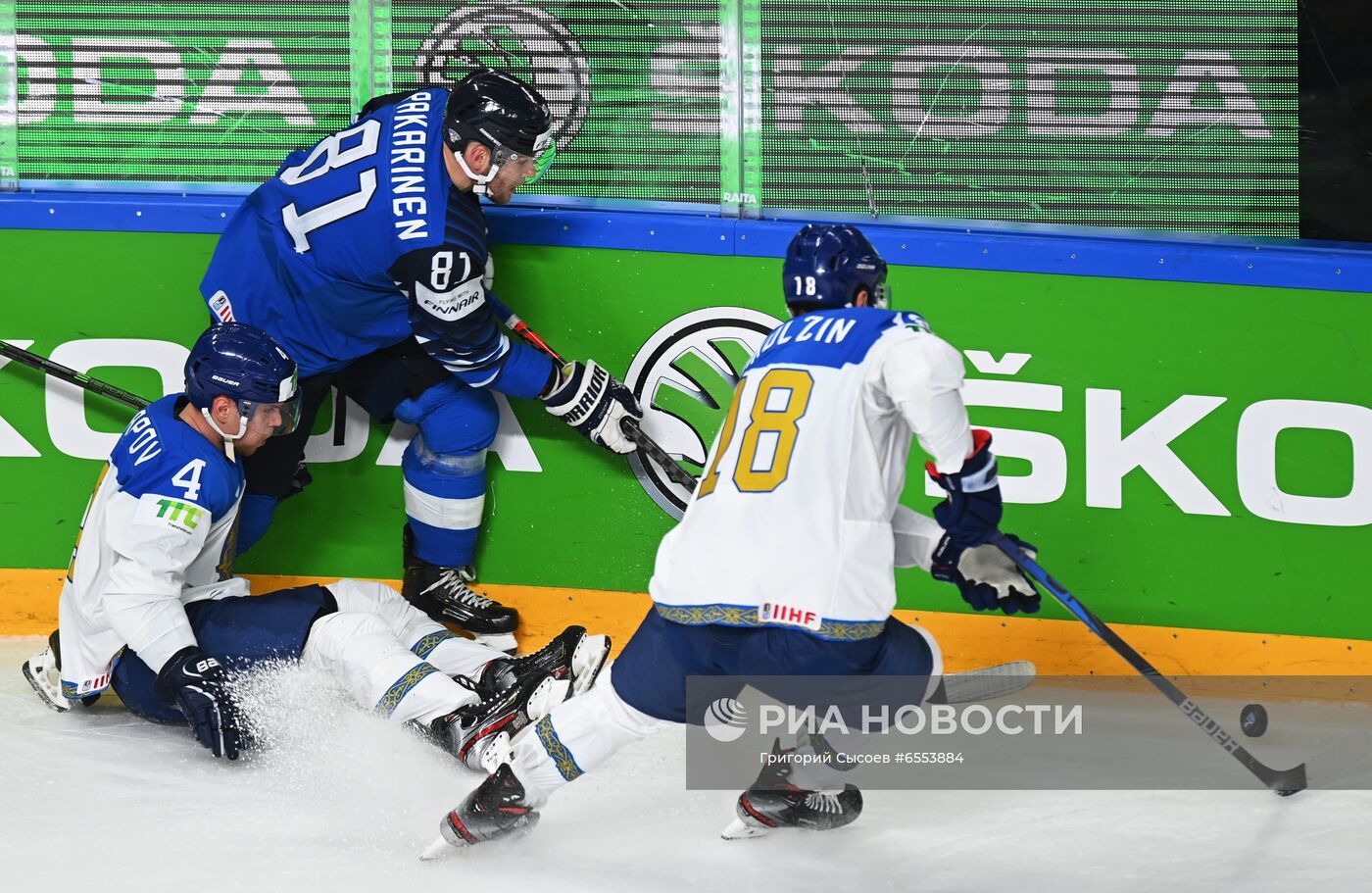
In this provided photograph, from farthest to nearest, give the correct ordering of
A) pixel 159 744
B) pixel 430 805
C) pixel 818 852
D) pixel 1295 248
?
pixel 1295 248
pixel 159 744
pixel 430 805
pixel 818 852

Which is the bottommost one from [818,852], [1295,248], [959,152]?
[818,852]

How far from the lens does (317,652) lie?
3.34 meters

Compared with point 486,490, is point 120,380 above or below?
above

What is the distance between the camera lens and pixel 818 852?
2902 millimetres

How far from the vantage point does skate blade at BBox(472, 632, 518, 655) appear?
396 centimetres

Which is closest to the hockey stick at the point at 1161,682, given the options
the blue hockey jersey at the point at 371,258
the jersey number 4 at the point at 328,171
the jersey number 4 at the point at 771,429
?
the jersey number 4 at the point at 771,429

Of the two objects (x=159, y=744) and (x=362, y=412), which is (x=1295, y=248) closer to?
(x=362, y=412)

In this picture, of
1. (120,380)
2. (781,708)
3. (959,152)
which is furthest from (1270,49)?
(120,380)

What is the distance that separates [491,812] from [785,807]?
56cm

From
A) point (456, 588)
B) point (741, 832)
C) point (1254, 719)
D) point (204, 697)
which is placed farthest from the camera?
point (456, 588)

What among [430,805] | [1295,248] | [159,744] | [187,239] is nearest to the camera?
[430,805]

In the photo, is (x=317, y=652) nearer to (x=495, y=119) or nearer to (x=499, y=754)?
(x=499, y=754)

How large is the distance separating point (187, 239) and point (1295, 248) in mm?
2711

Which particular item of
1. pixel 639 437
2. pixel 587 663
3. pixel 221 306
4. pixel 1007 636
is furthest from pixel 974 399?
pixel 221 306
